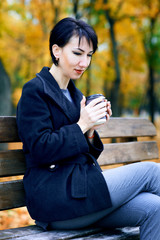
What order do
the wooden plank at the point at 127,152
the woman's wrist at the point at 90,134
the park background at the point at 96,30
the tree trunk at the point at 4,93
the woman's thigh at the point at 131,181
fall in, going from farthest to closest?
the park background at the point at 96,30 < the tree trunk at the point at 4,93 < the wooden plank at the point at 127,152 < the woman's wrist at the point at 90,134 < the woman's thigh at the point at 131,181

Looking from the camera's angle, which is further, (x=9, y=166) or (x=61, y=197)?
(x=9, y=166)

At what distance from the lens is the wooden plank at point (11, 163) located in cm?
237

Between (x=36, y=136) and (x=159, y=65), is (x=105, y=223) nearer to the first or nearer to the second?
(x=36, y=136)

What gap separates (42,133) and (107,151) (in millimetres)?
1262

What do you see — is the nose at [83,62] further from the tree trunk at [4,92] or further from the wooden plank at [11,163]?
the tree trunk at [4,92]

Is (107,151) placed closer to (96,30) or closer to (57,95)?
(57,95)

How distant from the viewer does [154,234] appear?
1.95m

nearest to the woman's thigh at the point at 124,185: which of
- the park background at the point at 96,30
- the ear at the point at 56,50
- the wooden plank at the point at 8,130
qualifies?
the wooden plank at the point at 8,130

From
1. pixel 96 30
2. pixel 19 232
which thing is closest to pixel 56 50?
pixel 19 232

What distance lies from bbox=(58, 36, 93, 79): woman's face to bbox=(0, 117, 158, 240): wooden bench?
1.79ft

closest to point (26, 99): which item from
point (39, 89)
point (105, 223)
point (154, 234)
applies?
point (39, 89)

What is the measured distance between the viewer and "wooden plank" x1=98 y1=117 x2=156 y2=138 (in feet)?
10.2

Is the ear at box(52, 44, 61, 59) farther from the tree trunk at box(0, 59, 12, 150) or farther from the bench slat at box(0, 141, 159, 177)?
the tree trunk at box(0, 59, 12, 150)

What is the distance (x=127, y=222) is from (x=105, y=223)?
0.52 feet
